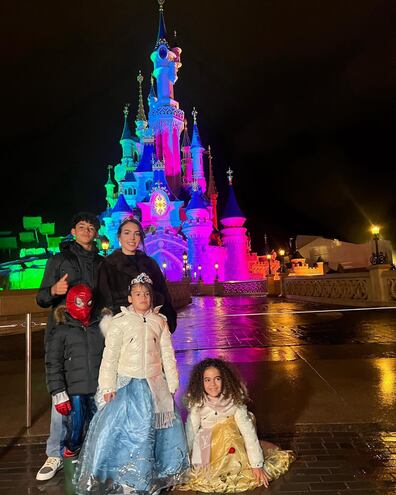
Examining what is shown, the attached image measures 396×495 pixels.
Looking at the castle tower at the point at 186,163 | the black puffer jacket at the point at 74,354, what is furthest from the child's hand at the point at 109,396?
the castle tower at the point at 186,163

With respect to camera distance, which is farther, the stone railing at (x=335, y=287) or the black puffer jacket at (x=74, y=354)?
the stone railing at (x=335, y=287)

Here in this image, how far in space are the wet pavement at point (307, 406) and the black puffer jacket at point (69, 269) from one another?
1394 millimetres

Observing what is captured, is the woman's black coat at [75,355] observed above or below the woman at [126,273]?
below

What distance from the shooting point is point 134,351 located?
2.78 m

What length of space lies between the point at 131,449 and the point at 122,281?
4.06ft

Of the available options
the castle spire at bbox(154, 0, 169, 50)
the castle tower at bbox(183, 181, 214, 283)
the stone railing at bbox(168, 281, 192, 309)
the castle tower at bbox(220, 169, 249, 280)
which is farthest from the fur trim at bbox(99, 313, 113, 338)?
the castle spire at bbox(154, 0, 169, 50)

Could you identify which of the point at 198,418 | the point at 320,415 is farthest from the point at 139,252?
the point at 320,415

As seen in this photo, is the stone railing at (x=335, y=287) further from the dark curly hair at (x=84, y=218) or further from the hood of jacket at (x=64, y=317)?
the hood of jacket at (x=64, y=317)

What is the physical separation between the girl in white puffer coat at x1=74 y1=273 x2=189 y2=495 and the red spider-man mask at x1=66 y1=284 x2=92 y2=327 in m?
0.33

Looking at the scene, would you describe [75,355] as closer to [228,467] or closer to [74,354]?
[74,354]

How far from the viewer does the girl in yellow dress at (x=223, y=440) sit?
106 inches

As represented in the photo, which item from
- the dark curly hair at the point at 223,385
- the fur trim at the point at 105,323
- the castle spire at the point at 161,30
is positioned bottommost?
the dark curly hair at the point at 223,385

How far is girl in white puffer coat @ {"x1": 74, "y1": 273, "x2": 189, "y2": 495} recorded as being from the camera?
260cm

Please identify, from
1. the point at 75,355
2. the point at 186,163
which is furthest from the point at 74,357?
the point at 186,163
